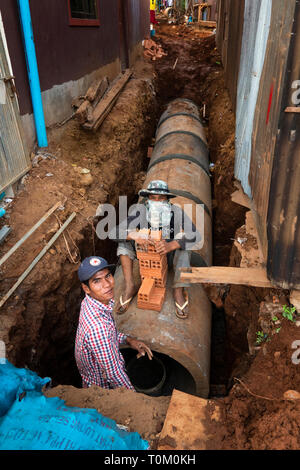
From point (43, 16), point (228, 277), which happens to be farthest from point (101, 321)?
point (43, 16)

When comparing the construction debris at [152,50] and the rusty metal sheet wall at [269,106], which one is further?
the construction debris at [152,50]

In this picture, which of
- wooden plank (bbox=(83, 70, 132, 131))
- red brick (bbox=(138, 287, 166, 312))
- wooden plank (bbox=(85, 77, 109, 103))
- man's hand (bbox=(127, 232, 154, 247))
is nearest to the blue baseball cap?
man's hand (bbox=(127, 232, 154, 247))

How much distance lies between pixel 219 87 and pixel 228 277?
7.56m

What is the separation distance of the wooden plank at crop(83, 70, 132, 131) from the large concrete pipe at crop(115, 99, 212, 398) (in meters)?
1.42

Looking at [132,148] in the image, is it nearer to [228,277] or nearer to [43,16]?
[43,16]

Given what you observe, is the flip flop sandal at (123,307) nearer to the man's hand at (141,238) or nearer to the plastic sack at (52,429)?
the man's hand at (141,238)

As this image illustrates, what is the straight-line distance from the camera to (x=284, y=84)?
2.57 m

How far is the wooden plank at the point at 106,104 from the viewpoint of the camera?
6.94m

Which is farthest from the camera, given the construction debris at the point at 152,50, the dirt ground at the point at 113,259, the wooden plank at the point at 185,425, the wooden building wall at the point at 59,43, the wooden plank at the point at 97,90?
the construction debris at the point at 152,50

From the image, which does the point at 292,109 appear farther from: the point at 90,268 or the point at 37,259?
the point at 37,259

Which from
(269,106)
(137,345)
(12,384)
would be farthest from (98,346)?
(269,106)

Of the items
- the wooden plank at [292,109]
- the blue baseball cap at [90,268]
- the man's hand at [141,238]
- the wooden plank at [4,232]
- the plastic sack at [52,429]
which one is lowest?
the wooden plank at [4,232]

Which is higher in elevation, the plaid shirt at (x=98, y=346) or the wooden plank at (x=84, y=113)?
the wooden plank at (x=84, y=113)

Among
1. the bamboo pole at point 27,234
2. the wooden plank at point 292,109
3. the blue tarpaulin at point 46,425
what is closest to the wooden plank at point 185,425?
the blue tarpaulin at point 46,425
